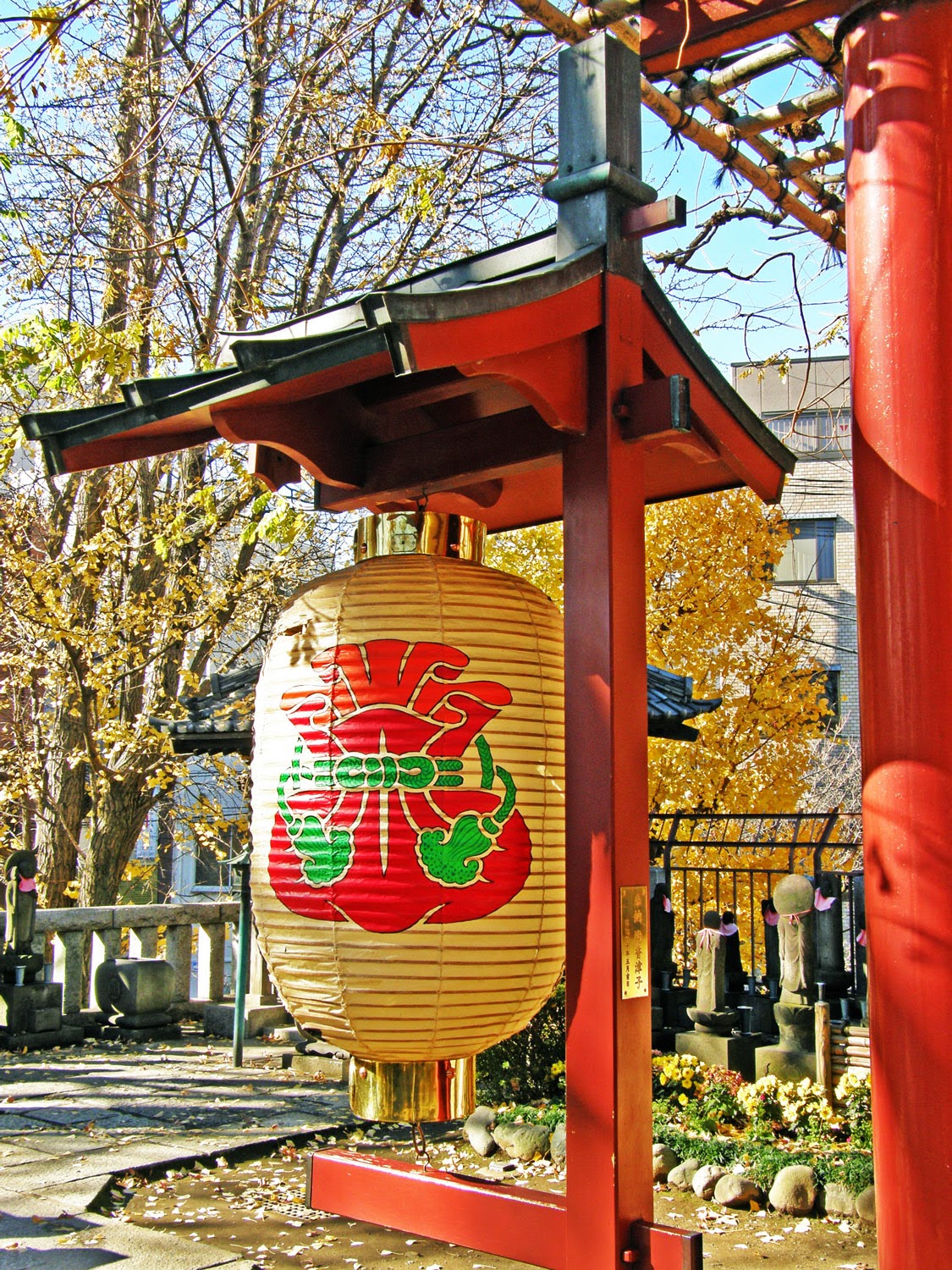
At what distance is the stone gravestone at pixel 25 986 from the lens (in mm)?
9906

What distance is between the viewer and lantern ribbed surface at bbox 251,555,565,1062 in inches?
96.0

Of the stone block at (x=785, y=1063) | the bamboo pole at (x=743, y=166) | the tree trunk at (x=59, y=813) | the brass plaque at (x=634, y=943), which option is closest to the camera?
the brass plaque at (x=634, y=943)

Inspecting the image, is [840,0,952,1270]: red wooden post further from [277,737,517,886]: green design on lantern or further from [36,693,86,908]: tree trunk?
[36,693,86,908]: tree trunk

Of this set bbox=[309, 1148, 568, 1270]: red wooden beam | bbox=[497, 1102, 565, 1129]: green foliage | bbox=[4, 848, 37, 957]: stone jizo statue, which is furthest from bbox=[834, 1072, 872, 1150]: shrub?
bbox=[4, 848, 37, 957]: stone jizo statue

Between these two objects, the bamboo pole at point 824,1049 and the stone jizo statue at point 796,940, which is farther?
the stone jizo statue at point 796,940

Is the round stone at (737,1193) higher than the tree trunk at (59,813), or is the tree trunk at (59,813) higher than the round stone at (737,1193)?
the tree trunk at (59,813)

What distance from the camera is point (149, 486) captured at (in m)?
12.1

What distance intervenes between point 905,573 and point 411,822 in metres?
1.34

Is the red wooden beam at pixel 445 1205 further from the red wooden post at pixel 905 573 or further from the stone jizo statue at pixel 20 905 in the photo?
the stone jizo statue at pixel 20 905

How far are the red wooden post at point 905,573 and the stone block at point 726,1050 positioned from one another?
5.10 meters

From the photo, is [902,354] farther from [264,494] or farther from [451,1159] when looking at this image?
[264,494]

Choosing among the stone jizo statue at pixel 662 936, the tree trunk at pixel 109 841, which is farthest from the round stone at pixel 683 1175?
the tree trunk at pixel 109 841

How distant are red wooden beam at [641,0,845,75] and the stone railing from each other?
8924mm

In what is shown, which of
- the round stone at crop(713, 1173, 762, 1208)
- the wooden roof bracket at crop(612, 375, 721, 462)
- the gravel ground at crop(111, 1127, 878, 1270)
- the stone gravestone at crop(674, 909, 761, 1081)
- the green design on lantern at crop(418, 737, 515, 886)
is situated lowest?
the gravel ground at crop(111, 1127, 878, 1270)
